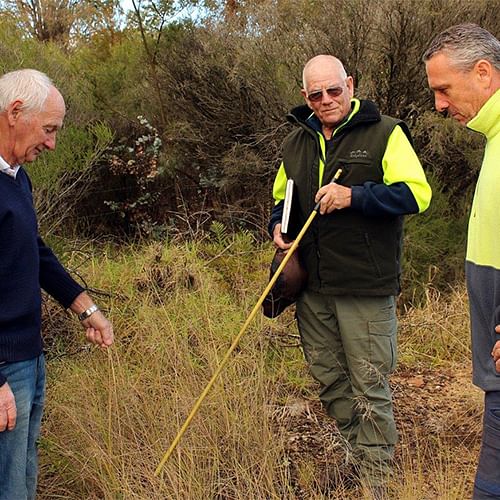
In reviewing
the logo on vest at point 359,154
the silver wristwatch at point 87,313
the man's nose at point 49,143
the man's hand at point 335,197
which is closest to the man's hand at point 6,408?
the silver wristwatch at point 87,313

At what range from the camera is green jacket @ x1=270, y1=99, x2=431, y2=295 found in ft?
9.96

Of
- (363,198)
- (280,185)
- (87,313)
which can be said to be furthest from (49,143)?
(280,185)

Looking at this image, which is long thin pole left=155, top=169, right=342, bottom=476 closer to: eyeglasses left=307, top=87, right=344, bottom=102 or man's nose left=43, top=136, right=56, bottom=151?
eyeglasses left=307, top=87, right=344, bottom=102

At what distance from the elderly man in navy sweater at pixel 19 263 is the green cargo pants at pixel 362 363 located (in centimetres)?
140

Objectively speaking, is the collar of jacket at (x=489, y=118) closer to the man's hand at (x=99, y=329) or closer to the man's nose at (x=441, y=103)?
the man's nose at (x=441, y=103)

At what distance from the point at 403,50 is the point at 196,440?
17.1ft

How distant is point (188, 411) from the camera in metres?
3.41

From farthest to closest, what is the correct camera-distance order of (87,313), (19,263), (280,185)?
(280,185) → (87,313) → (19,263)

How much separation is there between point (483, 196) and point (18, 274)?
1504 millimetres

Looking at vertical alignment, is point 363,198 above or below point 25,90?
below

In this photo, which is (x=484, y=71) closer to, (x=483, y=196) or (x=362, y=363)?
(x=483, y=196)

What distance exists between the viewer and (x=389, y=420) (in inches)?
129

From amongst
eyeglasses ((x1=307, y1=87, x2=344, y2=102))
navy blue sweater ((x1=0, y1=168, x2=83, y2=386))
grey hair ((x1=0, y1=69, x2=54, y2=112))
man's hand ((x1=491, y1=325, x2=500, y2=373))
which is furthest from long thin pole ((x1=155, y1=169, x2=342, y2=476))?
grey hair ((x1=0, y1=69, x2=54, y2=112))

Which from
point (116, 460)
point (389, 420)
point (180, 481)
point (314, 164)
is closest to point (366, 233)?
point (314, 164)
